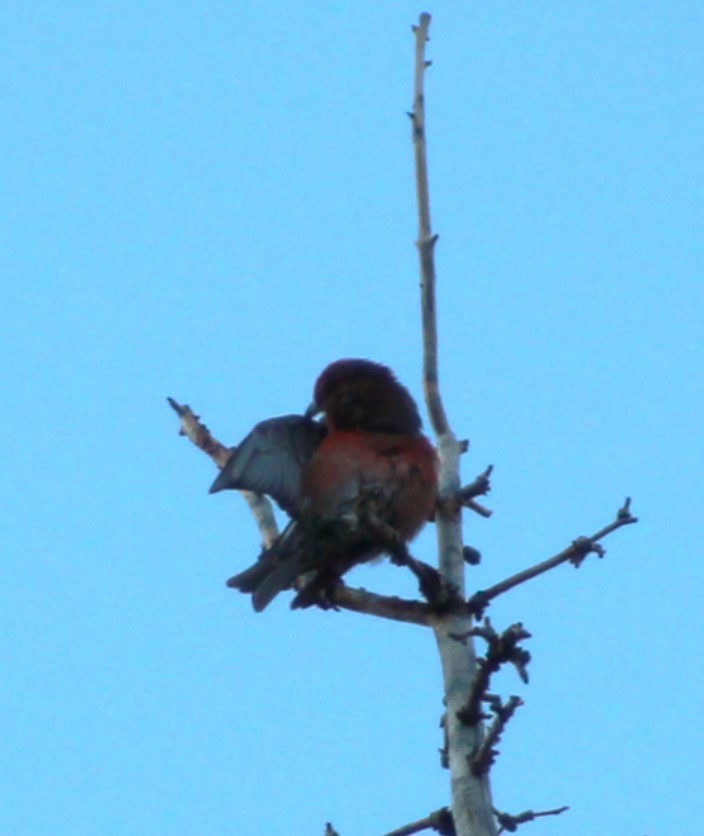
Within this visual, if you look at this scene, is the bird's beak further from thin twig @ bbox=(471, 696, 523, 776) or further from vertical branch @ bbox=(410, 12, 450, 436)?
thin twig @ bbox=(471, 696, 523, 776)

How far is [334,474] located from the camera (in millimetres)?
6602

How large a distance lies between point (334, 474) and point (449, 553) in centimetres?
160

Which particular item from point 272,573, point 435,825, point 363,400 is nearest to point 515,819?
point 435,825

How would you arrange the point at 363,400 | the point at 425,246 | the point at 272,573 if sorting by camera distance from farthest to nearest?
the point at 363,400 < the point at 272,573 < the point at 425,246

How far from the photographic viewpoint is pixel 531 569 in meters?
4.62

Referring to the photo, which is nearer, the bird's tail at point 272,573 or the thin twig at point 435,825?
the thin twig at point 435,825

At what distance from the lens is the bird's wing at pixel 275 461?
591 centimetres

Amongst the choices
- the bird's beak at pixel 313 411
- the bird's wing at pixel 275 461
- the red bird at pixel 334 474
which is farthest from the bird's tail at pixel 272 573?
the bird's beak at pixel 313 411

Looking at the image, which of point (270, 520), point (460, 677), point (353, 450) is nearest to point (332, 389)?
point (353, 450)

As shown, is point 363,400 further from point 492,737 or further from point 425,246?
point 492,737

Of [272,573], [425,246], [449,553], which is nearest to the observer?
[425,246]

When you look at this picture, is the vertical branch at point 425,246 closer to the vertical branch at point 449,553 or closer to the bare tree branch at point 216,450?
the vertical branch at point 449,553

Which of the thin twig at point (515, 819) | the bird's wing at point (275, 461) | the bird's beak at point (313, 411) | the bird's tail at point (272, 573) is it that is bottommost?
the thin twig at point (515, 819)

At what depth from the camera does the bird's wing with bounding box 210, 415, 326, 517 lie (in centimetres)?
591
